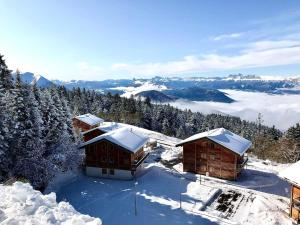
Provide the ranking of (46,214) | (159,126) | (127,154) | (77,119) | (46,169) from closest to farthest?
(46,214) < (46,169) < (127,154) < (77,119) < (159,126)

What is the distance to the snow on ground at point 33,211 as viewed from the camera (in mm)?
12148

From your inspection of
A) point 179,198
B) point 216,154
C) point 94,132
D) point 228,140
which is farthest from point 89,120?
point 179,198

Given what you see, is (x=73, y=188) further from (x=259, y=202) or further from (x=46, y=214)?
(x=46, y=214)

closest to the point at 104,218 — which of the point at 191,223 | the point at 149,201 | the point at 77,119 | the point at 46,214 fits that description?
the point at 149,201

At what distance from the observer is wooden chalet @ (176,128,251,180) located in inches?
1617

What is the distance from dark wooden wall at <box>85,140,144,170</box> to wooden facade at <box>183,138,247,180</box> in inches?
298

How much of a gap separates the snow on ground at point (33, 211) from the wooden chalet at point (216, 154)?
1172 inches

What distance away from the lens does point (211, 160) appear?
42.4 m

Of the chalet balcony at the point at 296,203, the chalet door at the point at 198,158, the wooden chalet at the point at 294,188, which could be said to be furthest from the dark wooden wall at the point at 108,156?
the chalet balcony at the point at 296,203

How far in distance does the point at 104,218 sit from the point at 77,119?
46676 millimetres

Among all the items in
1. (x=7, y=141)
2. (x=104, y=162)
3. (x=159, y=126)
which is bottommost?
(x=159, y=126)

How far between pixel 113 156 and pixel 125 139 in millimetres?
2898

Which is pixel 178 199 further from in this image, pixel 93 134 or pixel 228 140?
pixel 93 134

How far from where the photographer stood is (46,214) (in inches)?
490
